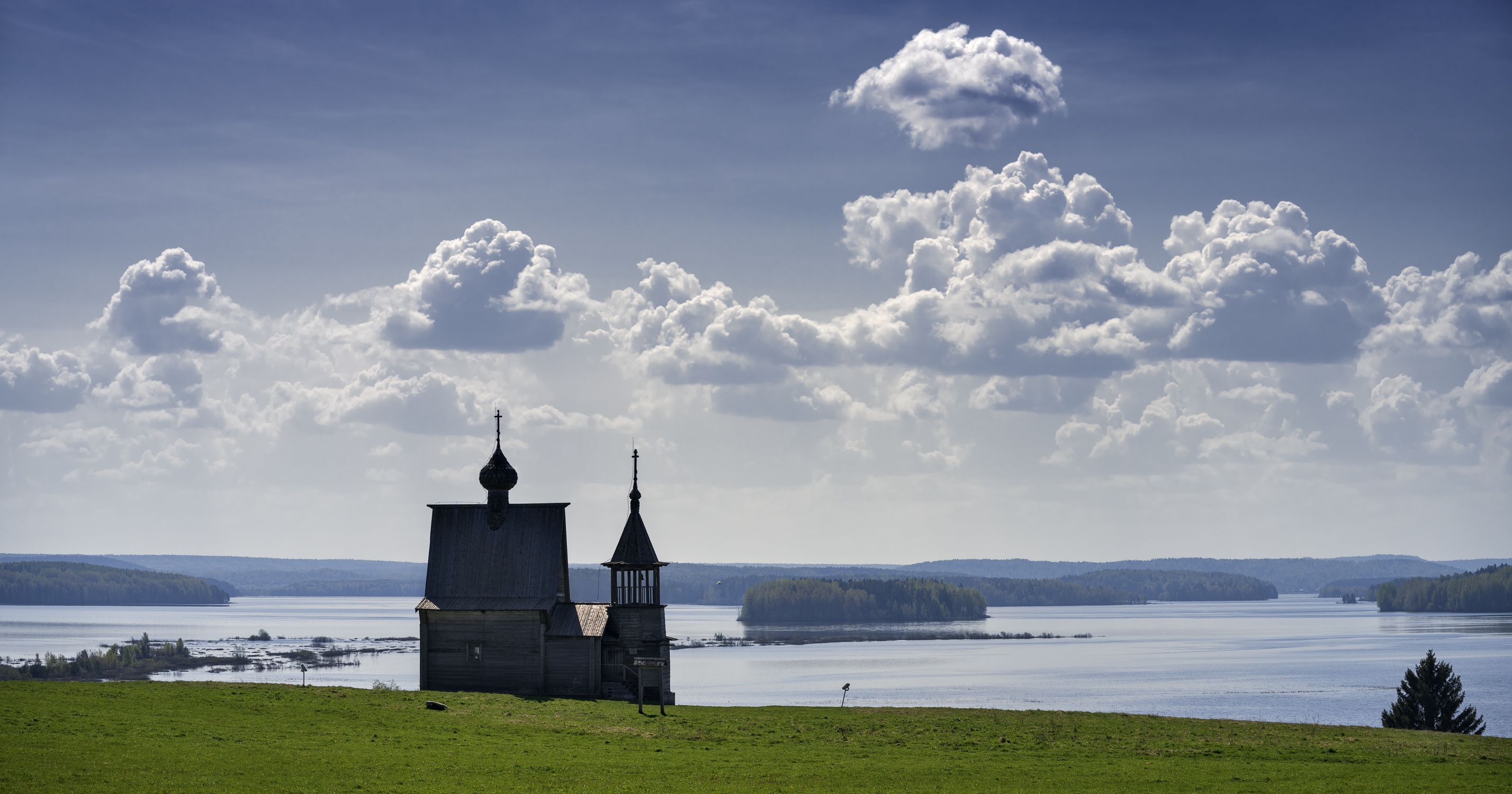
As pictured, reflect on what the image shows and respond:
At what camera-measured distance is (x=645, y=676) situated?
176ft

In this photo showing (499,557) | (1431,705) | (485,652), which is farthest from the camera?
(1431,705)

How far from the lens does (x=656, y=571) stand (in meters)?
54.5

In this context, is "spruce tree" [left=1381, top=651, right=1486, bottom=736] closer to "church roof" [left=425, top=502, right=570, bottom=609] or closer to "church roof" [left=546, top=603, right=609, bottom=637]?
"church roof" [left=546, top=603, right=609, bottom=637]

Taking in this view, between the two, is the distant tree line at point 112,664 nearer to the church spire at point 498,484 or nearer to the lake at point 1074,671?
the lake at point 1074,671

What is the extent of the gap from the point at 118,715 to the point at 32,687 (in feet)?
21.4

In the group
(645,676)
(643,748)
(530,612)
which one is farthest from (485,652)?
(643,748)

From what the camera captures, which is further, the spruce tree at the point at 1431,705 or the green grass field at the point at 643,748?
the spruce tree at the point at 1431,705

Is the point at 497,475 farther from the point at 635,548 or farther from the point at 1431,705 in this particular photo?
the point at 1431,705

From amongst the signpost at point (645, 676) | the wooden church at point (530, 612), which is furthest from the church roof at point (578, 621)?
the signpost at point (645, 676)

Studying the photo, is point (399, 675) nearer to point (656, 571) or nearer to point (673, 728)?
point (656, 571)

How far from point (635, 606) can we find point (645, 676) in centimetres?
289

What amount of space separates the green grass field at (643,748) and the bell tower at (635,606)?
7825 millimetres

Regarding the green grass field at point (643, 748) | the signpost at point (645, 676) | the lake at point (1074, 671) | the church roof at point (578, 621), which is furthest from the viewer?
the lake at point (1074, 671)

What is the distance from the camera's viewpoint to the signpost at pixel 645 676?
4947 centimetres
